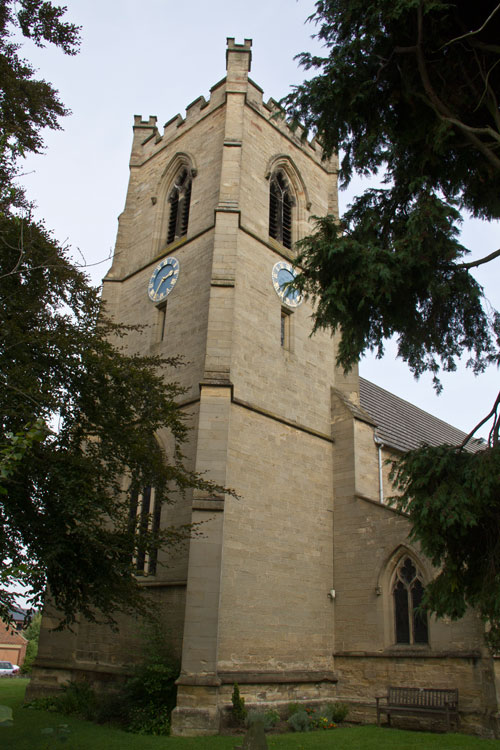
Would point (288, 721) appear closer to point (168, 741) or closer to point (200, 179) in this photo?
point (168, 741)

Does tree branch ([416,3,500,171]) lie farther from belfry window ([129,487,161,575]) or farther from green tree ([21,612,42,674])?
green tree ([21,612,42,674])

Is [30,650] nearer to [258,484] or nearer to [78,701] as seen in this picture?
[78,701]

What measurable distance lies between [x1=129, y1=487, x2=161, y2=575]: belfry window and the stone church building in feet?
0.74

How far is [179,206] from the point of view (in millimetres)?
20172

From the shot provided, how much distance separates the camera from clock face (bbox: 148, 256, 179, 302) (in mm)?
18109

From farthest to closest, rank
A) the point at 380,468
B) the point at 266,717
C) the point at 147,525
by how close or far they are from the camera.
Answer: the point at 380,468, the point at 266,717, the point at 147,525

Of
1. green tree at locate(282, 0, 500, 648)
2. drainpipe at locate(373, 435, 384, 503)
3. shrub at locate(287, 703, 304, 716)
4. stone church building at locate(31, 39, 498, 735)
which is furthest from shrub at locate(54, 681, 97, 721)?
green tree at locate(282, 0, 500, 648)

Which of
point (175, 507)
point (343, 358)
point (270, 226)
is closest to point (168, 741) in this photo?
point (175, 507)

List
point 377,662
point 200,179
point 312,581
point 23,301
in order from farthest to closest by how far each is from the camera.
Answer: point 200,179, point 312,581, point 377,662, point 23,301

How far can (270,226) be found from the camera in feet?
63.3

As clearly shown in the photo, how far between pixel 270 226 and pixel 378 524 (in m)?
9.91

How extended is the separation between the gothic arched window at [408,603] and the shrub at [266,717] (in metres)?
3.51

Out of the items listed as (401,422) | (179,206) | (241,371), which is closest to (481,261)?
(241,371)

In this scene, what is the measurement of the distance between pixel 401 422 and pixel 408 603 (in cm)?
1041
